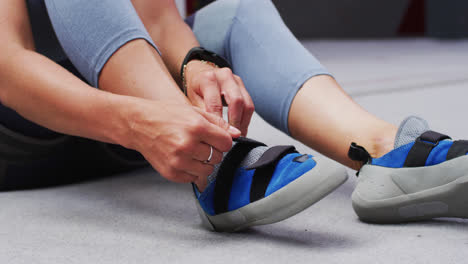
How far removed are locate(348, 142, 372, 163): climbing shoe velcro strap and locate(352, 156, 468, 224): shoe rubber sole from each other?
0.08 feet

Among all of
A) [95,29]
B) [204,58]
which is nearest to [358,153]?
[204,58]

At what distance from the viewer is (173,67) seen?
29.3 inches

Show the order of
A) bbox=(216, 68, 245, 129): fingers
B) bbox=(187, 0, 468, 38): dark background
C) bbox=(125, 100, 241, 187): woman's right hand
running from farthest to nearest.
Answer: bbox=(187, 0, 468, 38): dark background < bbox=(216, 68, 245, 129): fingers < bbox=(125, 100, 241, 187): woman's right hand

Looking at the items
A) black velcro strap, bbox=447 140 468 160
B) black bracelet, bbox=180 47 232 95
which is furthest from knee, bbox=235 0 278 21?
black velcro strap, bbox=447 140 468 160

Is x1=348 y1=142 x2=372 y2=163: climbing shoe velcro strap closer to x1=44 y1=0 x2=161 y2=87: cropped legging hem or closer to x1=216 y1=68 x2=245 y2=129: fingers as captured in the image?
x1=216 y1=68 x2=245 y2=129: fingers

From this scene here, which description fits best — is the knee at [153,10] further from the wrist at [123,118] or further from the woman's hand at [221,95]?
the wrist at [123,118]

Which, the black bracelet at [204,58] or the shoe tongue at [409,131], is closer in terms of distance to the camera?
the shoe tongue at [409,131]

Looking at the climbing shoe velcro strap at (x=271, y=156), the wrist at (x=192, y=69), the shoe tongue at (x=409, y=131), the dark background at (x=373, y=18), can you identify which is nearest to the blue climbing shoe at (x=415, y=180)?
the shoe tongue at (x=409, y=131)

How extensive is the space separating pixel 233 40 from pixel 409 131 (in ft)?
1.00

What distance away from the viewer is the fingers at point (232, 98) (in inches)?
23.2

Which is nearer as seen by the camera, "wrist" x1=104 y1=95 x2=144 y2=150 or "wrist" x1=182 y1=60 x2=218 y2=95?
"wrist" x1=104 y1=95 x2=144 y2=150

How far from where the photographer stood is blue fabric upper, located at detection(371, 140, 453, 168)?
0.55m

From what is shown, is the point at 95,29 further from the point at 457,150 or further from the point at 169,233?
the point at 457,150

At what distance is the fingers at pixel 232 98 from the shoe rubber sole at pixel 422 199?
156 millimetres
